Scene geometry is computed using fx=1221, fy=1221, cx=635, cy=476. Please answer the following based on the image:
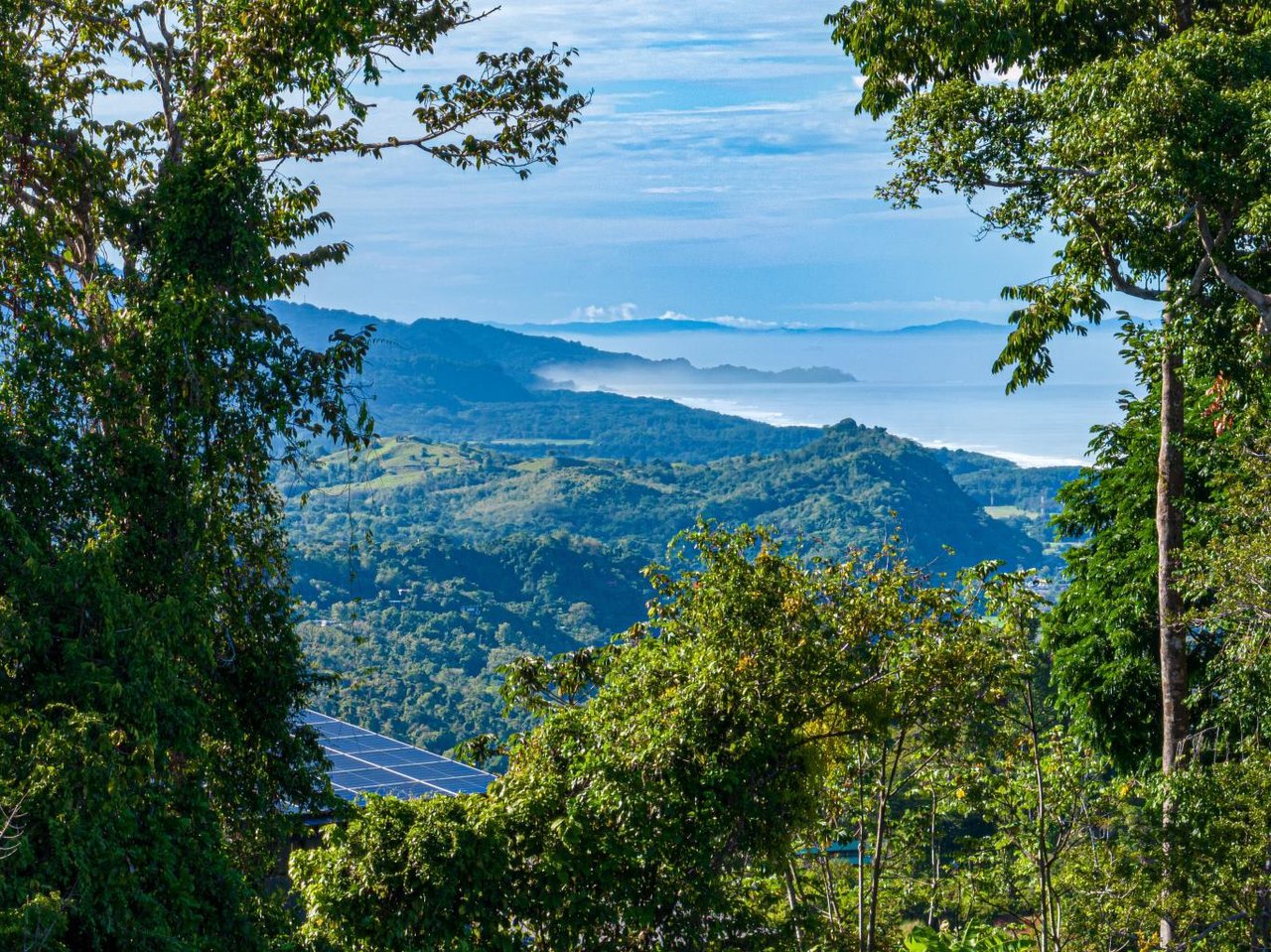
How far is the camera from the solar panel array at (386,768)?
2053cm

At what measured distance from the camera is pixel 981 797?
13055 millimetres

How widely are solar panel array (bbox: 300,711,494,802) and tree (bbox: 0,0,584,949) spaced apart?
11257 millimetres

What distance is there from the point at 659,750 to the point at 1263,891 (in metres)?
5.06

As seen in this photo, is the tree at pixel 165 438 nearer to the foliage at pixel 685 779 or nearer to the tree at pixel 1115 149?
the foliage at pixel 685 779

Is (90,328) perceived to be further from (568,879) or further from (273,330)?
(568,879)

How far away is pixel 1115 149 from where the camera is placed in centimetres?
864

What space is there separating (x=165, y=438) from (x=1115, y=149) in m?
6.71

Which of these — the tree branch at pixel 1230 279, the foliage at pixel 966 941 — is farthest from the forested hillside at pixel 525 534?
the tree branch at pixel 1230 279

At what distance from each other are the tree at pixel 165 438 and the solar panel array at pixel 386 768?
1126cm

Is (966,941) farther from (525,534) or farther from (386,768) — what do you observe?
(525,534)

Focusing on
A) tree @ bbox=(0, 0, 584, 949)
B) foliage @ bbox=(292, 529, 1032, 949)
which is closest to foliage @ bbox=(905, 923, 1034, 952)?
foliage @ bbox=(292, 529, 1032, 949)

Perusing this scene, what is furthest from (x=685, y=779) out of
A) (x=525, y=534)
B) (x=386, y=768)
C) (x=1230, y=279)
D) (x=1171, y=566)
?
(x=525, y=534)

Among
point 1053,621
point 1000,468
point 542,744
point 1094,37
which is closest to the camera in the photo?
point 542,744

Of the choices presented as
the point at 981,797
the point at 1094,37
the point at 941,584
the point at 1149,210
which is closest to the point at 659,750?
the point at 941,584
